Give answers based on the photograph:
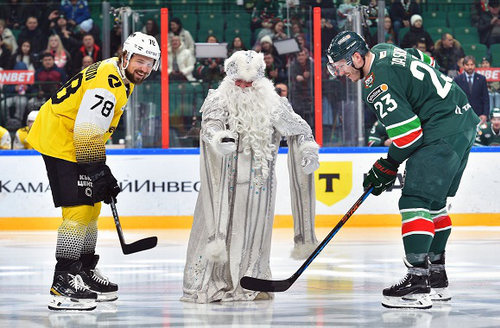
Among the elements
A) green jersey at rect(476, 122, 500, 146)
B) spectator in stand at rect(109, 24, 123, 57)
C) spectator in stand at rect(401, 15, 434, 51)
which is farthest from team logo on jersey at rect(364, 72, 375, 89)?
spectator in stand at rect(401, 15, 434, 51)

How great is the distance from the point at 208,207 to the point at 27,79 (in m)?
5.54

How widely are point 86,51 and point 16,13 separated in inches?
35.9

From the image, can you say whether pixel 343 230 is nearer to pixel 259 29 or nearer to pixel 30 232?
pixel 259 29

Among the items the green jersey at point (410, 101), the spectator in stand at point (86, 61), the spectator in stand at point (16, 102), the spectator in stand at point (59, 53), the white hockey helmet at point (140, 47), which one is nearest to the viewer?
the green jersey at point (410, 101)

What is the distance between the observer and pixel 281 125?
4742 millimetres

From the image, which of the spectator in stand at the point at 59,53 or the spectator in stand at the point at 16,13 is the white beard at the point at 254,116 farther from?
the spectator in stand at the point at 16,13

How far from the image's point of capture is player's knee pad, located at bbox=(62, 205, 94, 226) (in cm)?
439

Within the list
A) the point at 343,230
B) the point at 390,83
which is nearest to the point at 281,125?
the point at 390,83

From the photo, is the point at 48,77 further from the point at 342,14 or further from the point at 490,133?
the point at 490,133

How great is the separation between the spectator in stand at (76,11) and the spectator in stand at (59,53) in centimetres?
49

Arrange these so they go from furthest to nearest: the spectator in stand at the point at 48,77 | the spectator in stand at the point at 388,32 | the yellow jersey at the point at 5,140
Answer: the spectator in stand at the point at 48,77, the yellow jersey at the point at 5,140, the spectator in stand at the point at 388,32

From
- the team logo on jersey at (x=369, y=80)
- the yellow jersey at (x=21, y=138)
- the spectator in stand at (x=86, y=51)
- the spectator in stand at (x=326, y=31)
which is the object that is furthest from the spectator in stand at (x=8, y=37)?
the team logo on jersey at (x=369, y=80)

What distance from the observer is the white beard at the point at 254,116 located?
15.3ft

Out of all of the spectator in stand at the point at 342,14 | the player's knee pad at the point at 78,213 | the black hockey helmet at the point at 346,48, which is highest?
the spectator in stand at the point at 342,14
